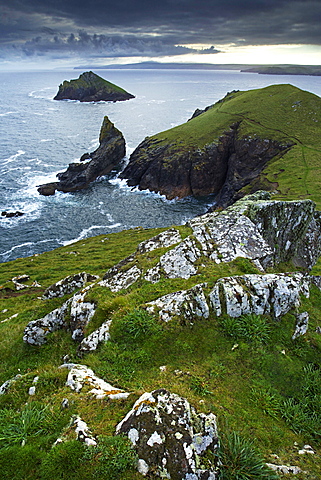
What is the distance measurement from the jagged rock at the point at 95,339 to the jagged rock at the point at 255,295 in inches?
230

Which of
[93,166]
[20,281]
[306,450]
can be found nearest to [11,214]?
[93,166]

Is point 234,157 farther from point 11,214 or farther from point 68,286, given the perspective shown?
point 68,286

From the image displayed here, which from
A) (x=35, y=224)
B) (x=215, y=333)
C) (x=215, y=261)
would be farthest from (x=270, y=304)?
(x=35, y=224)

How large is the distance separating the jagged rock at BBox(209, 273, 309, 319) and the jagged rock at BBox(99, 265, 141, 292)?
6863mm

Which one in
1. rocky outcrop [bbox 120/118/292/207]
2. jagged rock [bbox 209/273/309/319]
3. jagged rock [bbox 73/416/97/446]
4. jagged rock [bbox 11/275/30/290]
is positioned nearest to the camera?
jagged rock [bbox 73/416/97/446]

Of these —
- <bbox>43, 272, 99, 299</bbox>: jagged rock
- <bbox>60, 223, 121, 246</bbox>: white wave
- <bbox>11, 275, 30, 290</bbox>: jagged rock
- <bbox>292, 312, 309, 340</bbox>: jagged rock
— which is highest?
<bbox>292, 312, 309, 340</bbox>: jagged rock

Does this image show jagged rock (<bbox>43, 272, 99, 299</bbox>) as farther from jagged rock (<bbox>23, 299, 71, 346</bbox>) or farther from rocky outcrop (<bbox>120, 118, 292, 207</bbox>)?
rocky outcrop (<bbox>120, 118, 292, 207</bbox>)

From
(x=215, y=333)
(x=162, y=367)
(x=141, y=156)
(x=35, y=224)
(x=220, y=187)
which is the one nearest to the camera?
(x=162, y=367)

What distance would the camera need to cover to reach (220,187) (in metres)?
109

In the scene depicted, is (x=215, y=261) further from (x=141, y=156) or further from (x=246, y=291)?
(x=141, y=156)

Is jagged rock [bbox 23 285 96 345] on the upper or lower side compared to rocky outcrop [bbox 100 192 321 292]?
lower

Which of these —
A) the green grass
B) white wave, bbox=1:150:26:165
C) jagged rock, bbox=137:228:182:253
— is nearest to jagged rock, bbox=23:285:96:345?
jagged rock, bbox=137:228:182:253

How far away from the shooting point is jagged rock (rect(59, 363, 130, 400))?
31.9 feet

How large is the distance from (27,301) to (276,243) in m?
29.3
